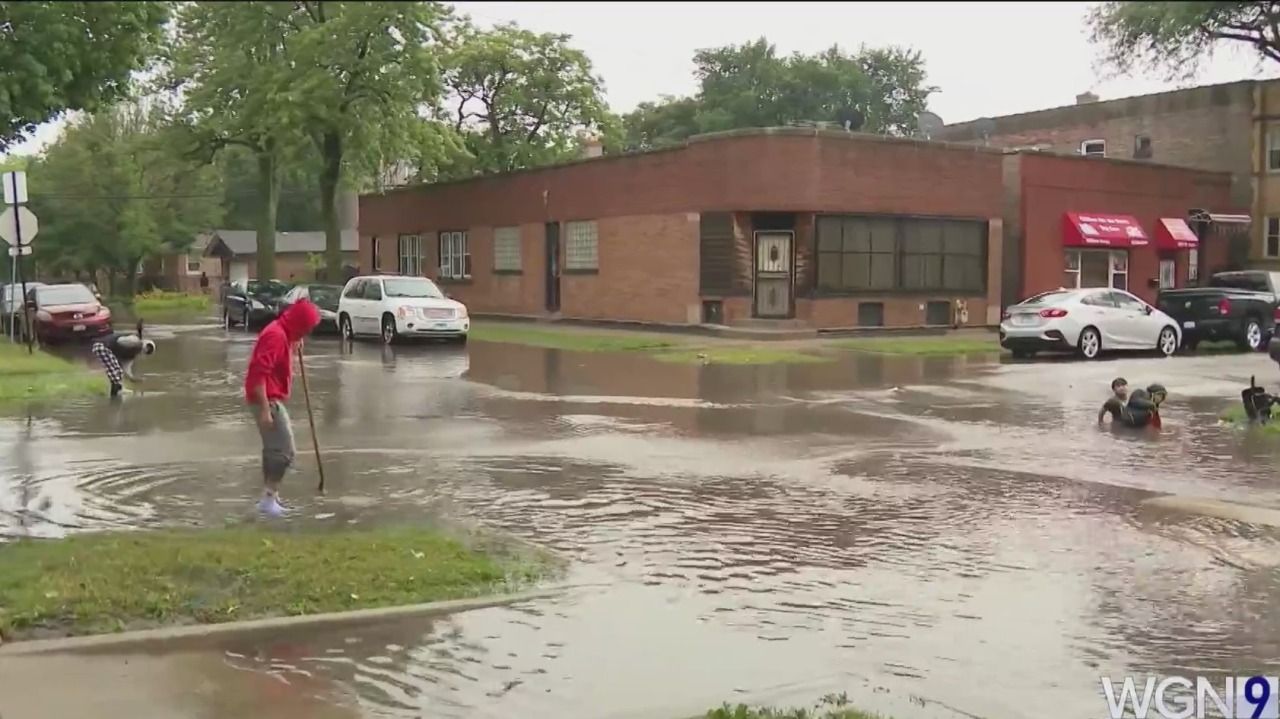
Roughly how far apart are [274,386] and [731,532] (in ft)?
11.2

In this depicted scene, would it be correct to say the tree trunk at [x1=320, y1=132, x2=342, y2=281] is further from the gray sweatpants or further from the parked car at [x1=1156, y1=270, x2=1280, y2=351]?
the parked car at [x1=1156, y1=270, x2=1280, y2=351]

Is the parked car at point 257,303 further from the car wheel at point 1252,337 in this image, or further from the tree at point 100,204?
the car wheel at point 1252,337

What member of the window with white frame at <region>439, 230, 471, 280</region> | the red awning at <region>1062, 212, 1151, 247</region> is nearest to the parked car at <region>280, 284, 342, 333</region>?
the window with white frame at <region>439, 230, 471, 280</region>

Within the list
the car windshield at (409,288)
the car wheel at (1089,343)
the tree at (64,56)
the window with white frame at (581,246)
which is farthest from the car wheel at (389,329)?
the tree at (64,56)

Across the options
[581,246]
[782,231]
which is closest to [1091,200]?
[782,231]

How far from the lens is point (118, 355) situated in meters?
18.8

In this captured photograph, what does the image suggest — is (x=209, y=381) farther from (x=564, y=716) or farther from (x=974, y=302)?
(x=974, y=302)

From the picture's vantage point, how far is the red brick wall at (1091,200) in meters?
35.5

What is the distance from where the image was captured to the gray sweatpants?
9039 mm

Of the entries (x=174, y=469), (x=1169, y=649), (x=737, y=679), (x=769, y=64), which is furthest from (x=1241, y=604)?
(x=769, y=64)

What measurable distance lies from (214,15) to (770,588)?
4725 mm

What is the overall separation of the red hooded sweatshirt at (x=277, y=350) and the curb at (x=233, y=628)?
9.08 feet

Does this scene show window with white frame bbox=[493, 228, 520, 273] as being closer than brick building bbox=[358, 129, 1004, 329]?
No

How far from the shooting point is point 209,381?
66.4 ft
